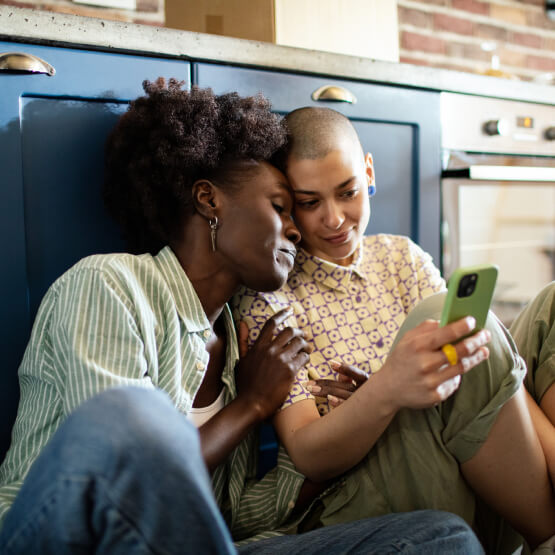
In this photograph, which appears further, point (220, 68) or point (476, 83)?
point (476, 83)

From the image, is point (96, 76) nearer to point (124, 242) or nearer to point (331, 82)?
point (124, 242)

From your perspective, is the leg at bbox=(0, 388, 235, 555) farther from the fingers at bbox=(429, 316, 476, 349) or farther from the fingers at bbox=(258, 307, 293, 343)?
the fingers at bbox=(258, 307, 293, 343)

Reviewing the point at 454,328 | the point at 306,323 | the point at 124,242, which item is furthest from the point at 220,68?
the point at 454,328

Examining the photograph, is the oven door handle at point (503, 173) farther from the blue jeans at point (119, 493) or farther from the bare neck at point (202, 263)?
the blue jeans at point (119, 493)

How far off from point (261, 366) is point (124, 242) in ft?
1.09

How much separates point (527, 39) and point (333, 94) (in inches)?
68.8

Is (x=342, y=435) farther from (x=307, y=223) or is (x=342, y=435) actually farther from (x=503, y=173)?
(x=503, y=173)

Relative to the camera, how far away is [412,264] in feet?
3.98

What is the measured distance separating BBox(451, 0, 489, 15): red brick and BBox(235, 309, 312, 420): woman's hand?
74.1 inches

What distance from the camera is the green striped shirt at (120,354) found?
785mm

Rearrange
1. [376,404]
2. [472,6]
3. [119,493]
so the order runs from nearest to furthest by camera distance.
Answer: [119,493] → [376,404] → [472,6]

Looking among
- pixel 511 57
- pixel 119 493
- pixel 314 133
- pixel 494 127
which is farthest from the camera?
pixel 511 57

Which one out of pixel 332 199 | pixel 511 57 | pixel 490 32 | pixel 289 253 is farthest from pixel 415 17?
pixel 289 253

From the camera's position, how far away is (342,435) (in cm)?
91
